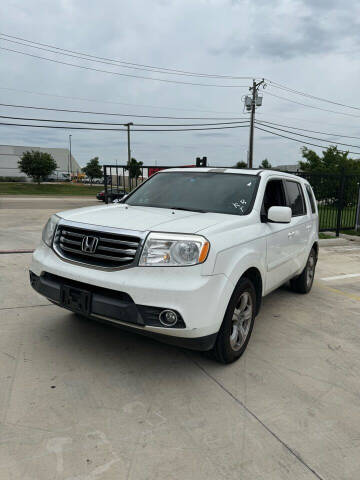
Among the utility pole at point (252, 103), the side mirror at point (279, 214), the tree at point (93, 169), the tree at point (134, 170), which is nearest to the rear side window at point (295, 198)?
the side mirror at point (279, 214)

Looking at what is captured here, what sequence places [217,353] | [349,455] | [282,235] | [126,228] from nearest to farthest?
1. [349,455]
2. [126,228]
3. [217,353]
4. [282,235]

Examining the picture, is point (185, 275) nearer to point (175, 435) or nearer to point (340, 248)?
point (175, 435)

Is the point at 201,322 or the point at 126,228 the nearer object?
the point at 201,322

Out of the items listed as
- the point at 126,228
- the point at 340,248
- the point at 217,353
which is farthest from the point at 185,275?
the point at 340,248

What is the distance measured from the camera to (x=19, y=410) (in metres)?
2.55

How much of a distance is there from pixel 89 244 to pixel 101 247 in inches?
4.8

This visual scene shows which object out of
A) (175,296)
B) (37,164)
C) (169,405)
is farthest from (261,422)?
(37,164)

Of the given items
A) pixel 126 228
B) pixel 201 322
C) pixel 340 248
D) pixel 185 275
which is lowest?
pixel 340 248

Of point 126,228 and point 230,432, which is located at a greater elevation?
point 126,228

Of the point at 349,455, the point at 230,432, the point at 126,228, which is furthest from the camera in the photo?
the point at 126,228

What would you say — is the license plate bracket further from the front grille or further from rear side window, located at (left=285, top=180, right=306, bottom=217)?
rear side window, located at (left=285, top=180, right=306, bottom=217)

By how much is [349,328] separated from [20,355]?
3.60 m

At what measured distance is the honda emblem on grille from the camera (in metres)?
2.98

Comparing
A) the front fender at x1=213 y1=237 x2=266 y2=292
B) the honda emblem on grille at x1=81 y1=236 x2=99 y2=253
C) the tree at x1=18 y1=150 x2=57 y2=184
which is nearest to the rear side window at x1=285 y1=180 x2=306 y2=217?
the front fender at x1=213 y1=237 x2=266 y2=292
